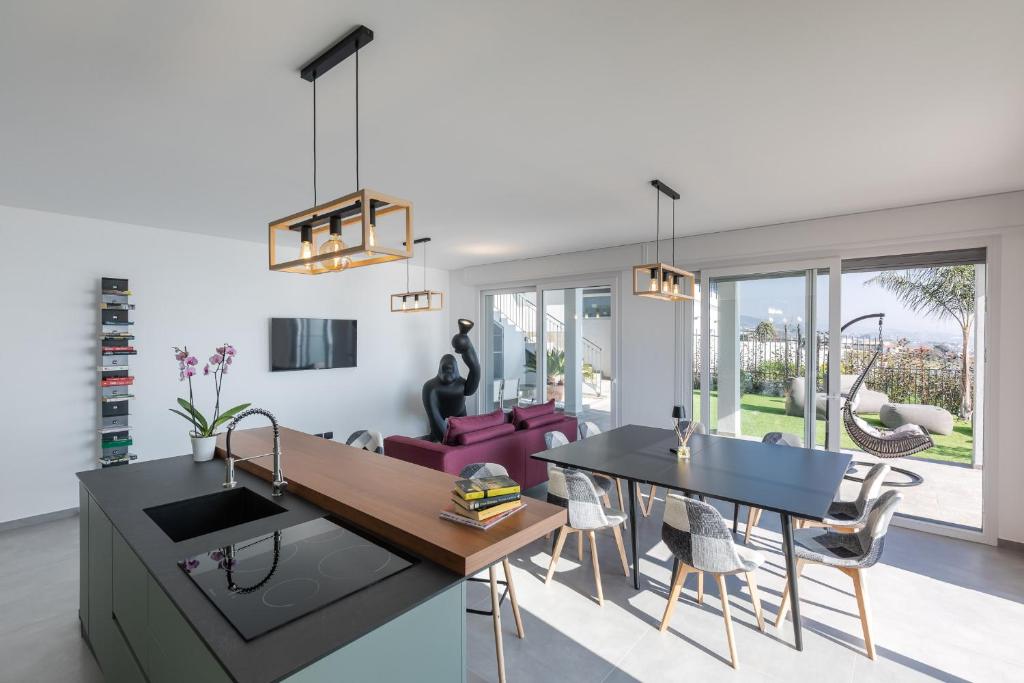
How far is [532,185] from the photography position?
3.39m

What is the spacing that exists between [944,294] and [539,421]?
6.00 meters

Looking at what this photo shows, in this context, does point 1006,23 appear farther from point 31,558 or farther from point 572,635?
point 31,558

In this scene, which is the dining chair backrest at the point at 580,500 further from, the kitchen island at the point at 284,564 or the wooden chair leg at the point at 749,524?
the wooden chair leg at the point at 749,524

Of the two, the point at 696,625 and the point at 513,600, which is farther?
the point at 696,625

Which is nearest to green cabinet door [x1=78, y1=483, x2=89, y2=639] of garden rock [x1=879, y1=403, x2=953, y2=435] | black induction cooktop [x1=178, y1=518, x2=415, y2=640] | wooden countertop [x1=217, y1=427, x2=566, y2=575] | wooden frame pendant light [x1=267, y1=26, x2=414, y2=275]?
wooden countertop [x1=217, y1=427, x2=566, y2=575]

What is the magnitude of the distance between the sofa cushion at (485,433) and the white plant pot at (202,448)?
1803 millimetres

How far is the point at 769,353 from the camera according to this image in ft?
15.3

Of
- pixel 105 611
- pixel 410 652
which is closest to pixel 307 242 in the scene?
pixel 410 652

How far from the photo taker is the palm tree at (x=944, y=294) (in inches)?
246

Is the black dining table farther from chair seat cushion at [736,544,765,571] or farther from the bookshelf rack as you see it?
the bookshelf rack

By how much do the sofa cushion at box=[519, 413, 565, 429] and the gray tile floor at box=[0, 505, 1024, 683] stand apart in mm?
1379

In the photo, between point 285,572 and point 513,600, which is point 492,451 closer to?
point 513,600

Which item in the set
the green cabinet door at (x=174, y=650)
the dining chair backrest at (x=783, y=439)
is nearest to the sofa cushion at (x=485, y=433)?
the dining chair backrest at (x=783, y=439)

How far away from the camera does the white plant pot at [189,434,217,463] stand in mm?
2627
